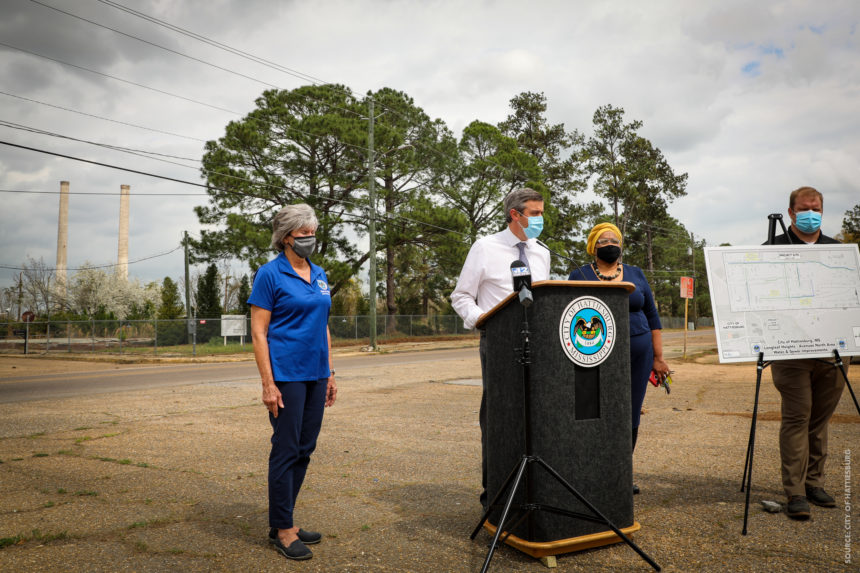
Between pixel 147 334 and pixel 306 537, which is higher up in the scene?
pixel 147 334

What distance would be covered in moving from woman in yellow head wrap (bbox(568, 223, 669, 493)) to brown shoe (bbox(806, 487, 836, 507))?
1.14 meters

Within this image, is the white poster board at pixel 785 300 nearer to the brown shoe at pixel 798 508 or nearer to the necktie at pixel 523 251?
the brown shoe at pixel 798 508

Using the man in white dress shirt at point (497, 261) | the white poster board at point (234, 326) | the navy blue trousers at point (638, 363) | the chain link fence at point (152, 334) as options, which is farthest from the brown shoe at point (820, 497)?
the white poster board at point (234, 326)

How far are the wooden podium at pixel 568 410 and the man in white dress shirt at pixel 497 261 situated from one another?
0.44 m

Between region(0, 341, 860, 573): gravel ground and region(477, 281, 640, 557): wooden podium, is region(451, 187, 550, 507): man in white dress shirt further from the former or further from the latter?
region(0, 341, 860, 573): gravel ground

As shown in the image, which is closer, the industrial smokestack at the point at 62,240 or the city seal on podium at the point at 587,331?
the city seal on podium at the point at 587,331

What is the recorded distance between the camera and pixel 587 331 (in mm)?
3334

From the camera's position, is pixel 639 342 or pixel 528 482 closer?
pixel 528 482

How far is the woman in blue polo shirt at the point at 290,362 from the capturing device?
11.5 ft

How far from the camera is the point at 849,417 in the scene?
793 centimetres

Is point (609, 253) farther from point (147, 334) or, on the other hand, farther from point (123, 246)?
point (123, 246)

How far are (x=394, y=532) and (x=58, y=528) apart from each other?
211 centimetres

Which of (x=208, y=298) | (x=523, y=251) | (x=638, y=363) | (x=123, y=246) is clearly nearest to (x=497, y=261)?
(x=523, y=251)

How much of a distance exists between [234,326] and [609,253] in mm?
28121
